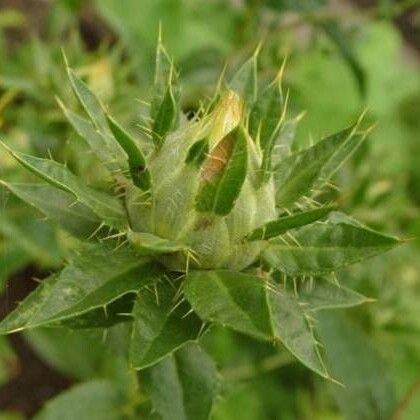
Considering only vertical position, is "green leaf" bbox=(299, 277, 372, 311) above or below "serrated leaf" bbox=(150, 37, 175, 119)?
below

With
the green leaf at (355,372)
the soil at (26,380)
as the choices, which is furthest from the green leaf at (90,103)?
the soil at (26,380)

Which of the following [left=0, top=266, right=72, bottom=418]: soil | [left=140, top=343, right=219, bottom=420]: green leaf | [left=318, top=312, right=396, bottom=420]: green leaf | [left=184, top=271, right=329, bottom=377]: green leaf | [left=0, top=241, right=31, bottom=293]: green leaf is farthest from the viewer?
[left=0, top=266, right=72, bottom=418]: soil

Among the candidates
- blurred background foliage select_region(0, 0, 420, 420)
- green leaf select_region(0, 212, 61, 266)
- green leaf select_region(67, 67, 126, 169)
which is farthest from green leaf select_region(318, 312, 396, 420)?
green leaf select_region(67, 67, 126, 169)

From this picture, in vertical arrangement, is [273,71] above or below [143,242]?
below

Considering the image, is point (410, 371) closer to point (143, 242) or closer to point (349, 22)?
point (349, 22)

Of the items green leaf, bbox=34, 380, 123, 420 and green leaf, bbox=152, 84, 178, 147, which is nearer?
green leaf, bbox=152, 84, 178, 147

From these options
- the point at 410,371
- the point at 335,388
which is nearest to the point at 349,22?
the point at 410,371

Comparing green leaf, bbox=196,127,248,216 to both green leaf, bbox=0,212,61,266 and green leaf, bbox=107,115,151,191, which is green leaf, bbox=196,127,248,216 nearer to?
green leaf, bbox=107,115,151,191
